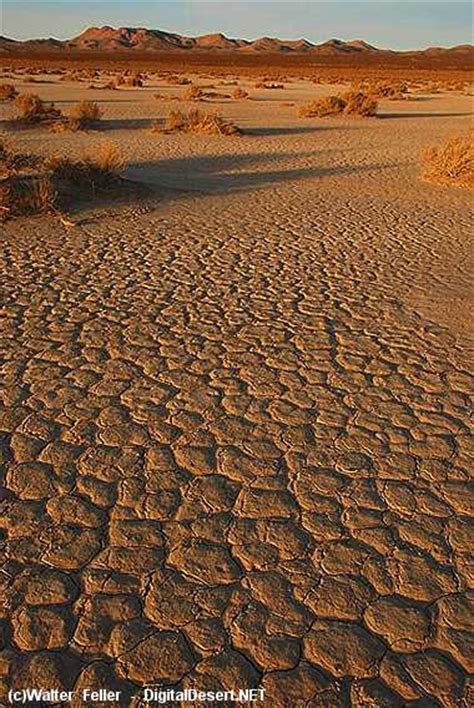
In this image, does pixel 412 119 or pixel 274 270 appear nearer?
pixel 274 270

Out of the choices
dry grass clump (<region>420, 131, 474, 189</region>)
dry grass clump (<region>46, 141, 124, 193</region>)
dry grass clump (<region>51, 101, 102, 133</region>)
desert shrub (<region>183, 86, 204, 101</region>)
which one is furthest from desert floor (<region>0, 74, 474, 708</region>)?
desert shrub (<region>183, 86, 204, 101</region>)

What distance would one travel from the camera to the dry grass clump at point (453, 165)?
37.9 ft

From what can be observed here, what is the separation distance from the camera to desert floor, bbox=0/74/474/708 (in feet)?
7.93

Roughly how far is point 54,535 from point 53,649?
63cm

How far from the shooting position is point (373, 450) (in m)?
3.62

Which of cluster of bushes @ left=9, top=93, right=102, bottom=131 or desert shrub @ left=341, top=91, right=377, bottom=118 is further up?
desert shrub @ left=341, top=91, right=377, bottom=118

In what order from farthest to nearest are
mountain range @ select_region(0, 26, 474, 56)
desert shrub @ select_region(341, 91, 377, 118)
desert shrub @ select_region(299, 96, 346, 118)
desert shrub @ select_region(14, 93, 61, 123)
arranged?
mountain range @ select_region(0, 26, 474, 56)
desert shrub @ select_region(341, 91, 377, 118)
desert shrub @ select_region(299, 96, 346, 118)
desert shrub @ select_region(14, 93, 61, 123)

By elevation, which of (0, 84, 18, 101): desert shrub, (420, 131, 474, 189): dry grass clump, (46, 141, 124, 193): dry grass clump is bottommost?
(0, 84, 18, 101): desert shrub

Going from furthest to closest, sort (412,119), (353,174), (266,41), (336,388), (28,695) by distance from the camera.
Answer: (266,41), (412,119), (353,174), (336,388), (28,695)

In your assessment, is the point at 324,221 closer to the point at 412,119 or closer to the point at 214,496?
the point at 214,496

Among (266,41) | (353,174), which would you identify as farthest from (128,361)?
(266,41)

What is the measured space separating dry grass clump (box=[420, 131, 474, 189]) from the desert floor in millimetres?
4334

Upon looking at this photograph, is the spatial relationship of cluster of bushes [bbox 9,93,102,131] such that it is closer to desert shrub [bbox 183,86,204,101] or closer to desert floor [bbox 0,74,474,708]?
desert shrub [bbox 183,86,204,101]

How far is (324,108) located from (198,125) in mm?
6952
